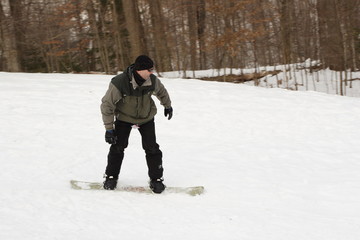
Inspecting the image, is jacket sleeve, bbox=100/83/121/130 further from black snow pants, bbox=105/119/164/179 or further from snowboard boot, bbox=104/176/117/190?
snowboard boot, bbox=104/176/117/190

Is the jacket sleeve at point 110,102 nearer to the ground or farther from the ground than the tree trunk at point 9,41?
nearer to the ground

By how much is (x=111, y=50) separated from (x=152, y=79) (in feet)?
51.4

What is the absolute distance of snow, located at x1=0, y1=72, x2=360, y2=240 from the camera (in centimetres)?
328

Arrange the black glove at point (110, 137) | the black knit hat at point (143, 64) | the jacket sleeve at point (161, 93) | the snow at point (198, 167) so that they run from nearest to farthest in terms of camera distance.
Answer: the snow at point (198, 167)
the black knit hat at point (143, 64)
the black glove at point (110, 137)
the jacket sleeve at point (161, 93)

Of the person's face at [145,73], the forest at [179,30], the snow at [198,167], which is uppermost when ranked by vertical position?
the forest at [179,30]

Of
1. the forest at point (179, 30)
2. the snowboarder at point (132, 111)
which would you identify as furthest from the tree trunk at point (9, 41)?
the snowboarder at point (132, 111)

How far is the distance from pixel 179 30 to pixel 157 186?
13.2m

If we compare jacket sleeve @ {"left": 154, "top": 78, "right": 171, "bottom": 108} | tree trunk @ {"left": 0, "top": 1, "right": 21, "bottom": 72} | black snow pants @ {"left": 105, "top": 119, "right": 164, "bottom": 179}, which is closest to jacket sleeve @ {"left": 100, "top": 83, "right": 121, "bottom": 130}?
black snow pants @ {"left": 105, "top": 119, "right": 164, "bottom": 179}

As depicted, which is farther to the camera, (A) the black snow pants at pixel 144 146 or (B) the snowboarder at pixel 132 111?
(A) the black snow pants at pixel 144 146

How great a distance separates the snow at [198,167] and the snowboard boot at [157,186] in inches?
4.7

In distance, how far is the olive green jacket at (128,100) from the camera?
3770 millimetres

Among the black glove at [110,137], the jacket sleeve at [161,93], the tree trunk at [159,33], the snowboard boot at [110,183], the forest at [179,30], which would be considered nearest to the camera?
the black glove at [110,137]

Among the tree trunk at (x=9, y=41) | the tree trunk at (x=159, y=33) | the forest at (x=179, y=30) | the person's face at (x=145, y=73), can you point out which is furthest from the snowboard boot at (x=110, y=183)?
the tree trunk at (x=159, y=33)

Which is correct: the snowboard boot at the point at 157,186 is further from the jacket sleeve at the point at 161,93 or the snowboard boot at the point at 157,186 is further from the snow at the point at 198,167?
the jacket sleeve at the point at 161,93
